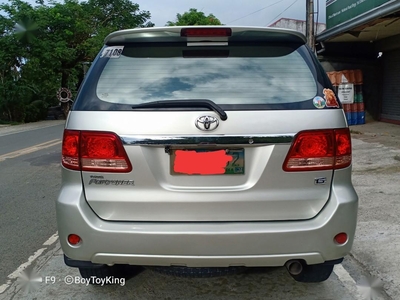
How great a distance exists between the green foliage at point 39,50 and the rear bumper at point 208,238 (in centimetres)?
2531

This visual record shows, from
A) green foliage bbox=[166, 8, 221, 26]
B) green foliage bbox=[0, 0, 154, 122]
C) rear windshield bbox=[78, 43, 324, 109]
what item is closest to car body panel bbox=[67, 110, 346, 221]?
rear windshield bbox=[78, 43, 324, 109]

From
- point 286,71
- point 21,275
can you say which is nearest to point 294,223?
Result: point 286,71

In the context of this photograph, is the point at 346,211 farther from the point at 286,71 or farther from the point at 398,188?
the point at 398,188

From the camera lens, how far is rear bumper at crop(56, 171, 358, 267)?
2.29m

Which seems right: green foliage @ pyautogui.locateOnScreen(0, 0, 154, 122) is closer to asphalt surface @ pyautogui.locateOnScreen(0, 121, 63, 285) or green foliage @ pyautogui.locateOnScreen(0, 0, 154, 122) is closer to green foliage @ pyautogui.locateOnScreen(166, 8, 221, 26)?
green foliage @ pyautogui.locateOnScreen(166, 8, 221, 26)

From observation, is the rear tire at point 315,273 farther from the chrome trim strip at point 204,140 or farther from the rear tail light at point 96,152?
the rear tail light at point 96,152

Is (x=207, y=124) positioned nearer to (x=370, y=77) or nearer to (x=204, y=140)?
(x=204, y=140)

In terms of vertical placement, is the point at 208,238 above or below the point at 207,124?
below

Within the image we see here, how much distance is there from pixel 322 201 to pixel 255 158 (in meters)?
0.48

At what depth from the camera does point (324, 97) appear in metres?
2.43

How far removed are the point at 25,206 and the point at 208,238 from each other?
13.4ft

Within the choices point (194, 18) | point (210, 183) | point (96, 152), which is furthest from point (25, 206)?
point (194, 18)

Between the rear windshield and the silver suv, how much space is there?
0.03 ft

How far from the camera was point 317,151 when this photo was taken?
93.1 inches
